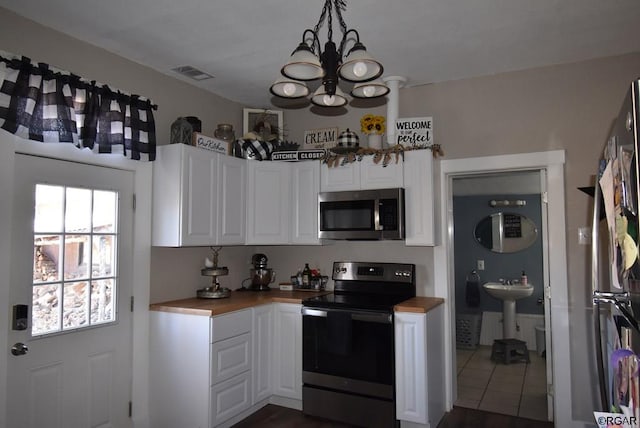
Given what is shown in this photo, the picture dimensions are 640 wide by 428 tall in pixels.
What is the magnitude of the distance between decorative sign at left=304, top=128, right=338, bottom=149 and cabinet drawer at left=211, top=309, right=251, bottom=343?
164cm

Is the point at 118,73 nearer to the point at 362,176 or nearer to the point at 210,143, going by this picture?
the point at 210,143

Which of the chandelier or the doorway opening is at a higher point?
the chandelier

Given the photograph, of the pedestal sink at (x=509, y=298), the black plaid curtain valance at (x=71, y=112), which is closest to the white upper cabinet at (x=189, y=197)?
the black plaid curtain valance at (x=71, y=112)

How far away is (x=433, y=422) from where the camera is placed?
3.10 metres

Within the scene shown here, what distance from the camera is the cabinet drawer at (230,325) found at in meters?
2.95

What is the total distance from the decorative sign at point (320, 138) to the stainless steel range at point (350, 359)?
141 cm

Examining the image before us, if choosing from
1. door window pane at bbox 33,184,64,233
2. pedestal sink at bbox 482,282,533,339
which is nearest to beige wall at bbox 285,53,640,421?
pedestal sink at bbox 482,282,533,339

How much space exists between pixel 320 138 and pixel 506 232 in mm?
2912

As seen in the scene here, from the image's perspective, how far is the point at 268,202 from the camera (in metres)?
3.76

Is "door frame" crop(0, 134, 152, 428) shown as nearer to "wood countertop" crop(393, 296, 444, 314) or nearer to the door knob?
the door knob

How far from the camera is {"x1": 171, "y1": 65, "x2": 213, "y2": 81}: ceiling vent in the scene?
3289 mm

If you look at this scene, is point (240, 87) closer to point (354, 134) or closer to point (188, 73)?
point (188, 73)

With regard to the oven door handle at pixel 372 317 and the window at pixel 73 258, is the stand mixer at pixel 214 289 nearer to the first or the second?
the window at pixel 73 258

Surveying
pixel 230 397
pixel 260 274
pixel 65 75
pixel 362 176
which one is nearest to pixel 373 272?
pixel 362 176
